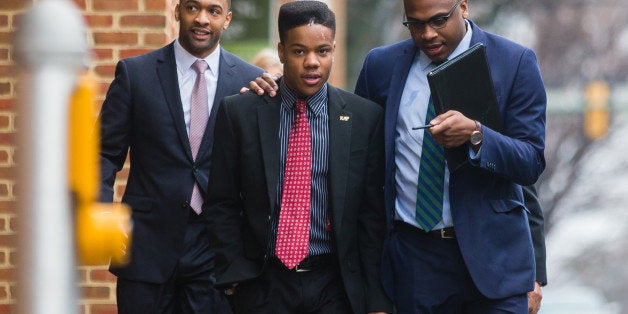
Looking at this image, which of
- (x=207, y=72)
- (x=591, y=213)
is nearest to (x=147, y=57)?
(x=207, y=72)

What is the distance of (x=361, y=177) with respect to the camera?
489 cm

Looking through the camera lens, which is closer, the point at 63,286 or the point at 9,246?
the point at 63,286

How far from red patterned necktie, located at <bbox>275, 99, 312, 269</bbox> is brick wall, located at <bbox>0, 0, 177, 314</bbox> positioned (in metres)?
2.23

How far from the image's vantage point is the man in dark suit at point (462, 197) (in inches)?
189

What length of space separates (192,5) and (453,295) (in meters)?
1.65

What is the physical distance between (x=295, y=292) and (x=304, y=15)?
976 mm

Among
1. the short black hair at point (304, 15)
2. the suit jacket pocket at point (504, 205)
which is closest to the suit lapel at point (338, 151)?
the short black hair at point (304, 15)

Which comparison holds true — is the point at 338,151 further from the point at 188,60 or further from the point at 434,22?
the point at 188,60

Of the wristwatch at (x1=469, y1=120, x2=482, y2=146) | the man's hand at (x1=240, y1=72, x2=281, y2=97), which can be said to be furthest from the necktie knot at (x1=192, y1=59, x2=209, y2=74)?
the wristwatch at (x1=469, y1=120, x2=482, y2=146)

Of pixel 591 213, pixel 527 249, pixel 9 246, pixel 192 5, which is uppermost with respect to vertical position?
pixel 192 5

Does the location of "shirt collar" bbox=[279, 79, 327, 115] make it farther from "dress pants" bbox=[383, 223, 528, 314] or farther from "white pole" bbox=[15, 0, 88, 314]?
"white pole" bbox=[15, 0, 88, 314]

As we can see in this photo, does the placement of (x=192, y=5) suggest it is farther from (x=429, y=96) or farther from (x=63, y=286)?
(x=63, y=286)

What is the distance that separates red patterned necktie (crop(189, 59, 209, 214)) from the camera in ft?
18.2

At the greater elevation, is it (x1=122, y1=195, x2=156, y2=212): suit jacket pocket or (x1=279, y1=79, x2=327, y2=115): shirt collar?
(x1=279, y1=79, x2=327, y2=115): shirt collar
